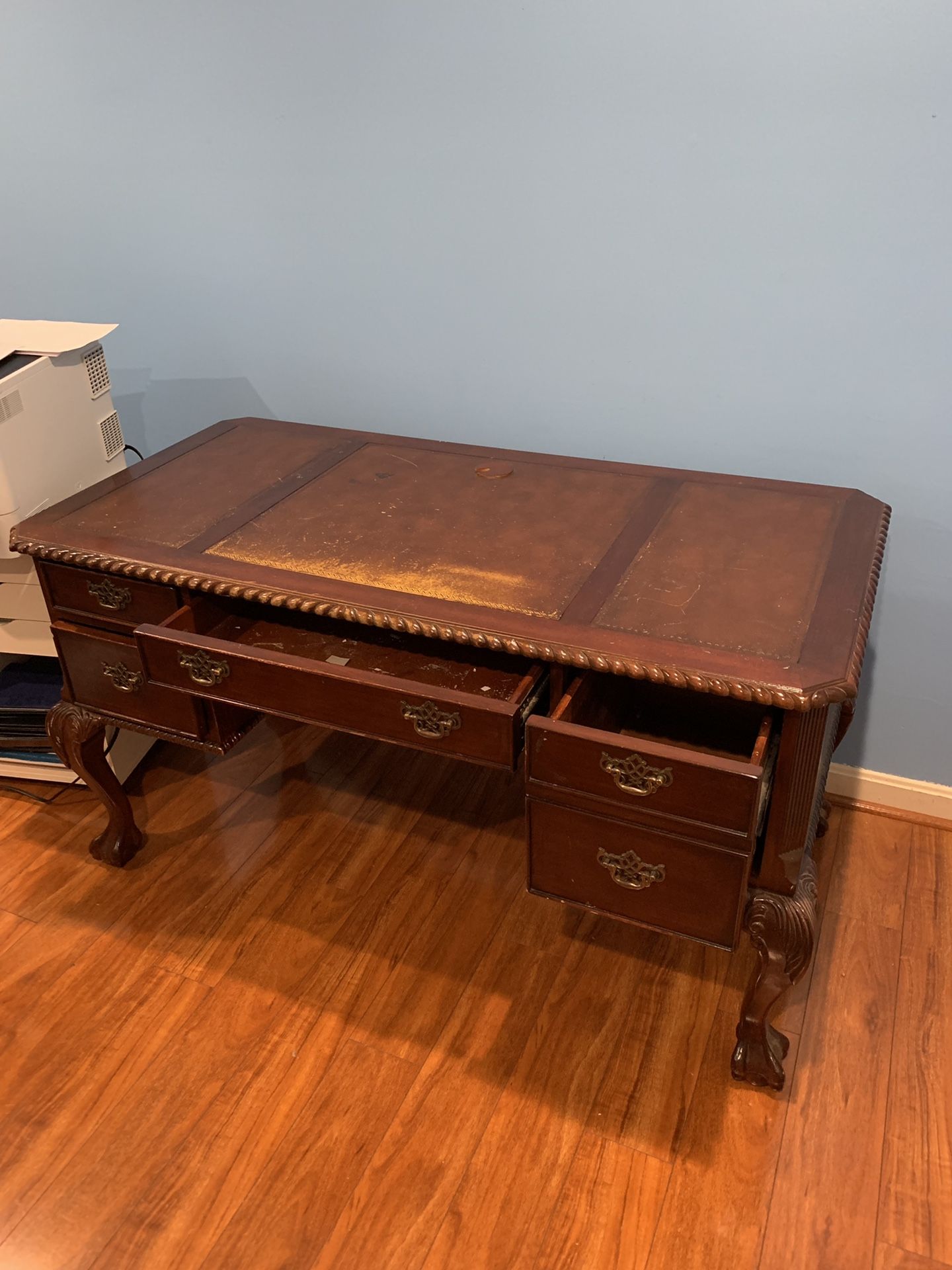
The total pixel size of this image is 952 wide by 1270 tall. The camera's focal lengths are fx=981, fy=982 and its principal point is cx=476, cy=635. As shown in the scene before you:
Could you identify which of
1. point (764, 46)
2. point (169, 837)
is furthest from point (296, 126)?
point (169, 837)

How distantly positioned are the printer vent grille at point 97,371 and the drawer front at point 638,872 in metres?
1.07

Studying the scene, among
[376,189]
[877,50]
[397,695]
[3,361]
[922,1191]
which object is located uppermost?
[877,50]

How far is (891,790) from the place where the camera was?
1843 millimetres

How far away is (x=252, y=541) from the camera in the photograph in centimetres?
144

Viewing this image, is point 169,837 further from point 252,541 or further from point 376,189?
point 376,189

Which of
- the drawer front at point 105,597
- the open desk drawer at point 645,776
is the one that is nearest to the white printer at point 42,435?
the drawer front at point 105,597

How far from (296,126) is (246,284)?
300 millimetres

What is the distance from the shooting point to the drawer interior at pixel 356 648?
1.35 metres

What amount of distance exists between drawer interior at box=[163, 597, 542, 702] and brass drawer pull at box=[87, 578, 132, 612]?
0.38 feet

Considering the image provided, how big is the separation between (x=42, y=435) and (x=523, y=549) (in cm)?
82

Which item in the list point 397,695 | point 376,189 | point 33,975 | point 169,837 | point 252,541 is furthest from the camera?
point 169,837

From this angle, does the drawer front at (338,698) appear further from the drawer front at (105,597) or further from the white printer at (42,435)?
the white printer at (42,435)

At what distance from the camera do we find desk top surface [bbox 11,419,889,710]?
46.1 inches

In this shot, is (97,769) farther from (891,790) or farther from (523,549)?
(891,790)
